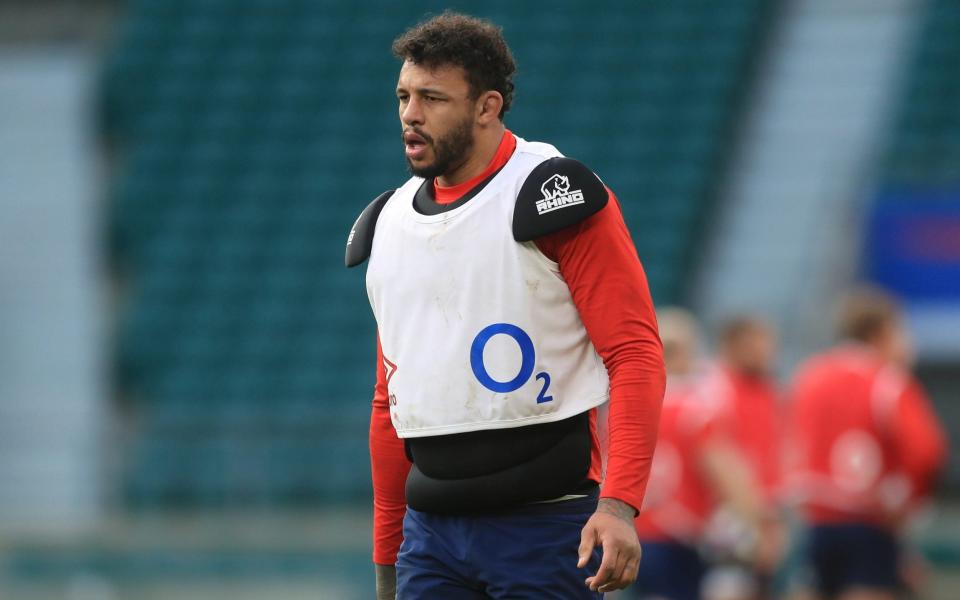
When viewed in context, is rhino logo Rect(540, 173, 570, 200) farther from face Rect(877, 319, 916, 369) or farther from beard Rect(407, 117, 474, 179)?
Answer: face Rect(877, 319, 916, 369)

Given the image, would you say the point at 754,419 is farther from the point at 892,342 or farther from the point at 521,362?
the point at 521,362

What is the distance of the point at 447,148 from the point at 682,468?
440 centimetres

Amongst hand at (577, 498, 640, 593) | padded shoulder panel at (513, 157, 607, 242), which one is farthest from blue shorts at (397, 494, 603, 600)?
padded shoulder panel at (513, 157, 607, 242)

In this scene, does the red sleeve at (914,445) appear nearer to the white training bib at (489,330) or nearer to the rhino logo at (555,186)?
the white training bib at (489,330)

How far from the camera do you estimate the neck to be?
3428mm

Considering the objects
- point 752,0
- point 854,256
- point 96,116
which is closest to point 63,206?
point 96,116

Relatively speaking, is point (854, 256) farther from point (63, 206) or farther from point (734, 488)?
point (63, 206)

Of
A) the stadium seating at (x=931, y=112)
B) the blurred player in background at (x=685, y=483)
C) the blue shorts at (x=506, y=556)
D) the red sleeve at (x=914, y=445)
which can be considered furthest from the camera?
the stadium seating at (x=931, y=112)

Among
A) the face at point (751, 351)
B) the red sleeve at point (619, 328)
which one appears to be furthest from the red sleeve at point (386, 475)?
the face at point (751, 351)

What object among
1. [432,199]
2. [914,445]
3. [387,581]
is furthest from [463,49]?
[914,445]

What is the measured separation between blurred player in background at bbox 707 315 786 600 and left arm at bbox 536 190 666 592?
4371 millimetres

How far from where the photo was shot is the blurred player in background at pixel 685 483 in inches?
292

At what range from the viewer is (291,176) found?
50.2 ft

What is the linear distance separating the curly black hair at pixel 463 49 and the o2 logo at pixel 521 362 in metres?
0.50
